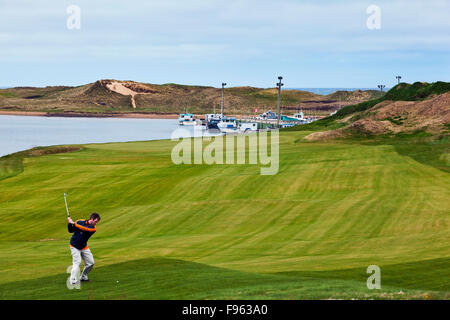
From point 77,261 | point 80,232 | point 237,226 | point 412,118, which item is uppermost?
point 412,118

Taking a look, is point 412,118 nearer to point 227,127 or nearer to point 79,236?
point 79,236

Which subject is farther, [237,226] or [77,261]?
[237,226]

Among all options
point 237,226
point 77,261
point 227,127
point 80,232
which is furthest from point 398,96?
point 77,261

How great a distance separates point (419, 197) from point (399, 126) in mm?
52011

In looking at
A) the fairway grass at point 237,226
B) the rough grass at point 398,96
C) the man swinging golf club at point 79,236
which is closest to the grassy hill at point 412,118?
the rough grass at point 398,96

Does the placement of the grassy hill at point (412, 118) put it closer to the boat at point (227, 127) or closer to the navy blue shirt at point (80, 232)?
the boat at point (227, 127)

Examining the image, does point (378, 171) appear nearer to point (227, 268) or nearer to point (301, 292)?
point (227, 268)

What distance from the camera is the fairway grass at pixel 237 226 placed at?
19531 millimetres

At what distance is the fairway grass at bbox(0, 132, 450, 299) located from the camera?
19.5m

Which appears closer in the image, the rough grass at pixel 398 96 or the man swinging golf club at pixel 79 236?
the man swinging golf club at pixel 79 236

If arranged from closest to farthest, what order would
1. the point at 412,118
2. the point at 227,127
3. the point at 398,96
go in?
1. the point at 412,118
2. the point at 398,96
3. the point at 227,127

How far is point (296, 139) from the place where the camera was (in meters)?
97.8

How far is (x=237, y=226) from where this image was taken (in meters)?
36.0
